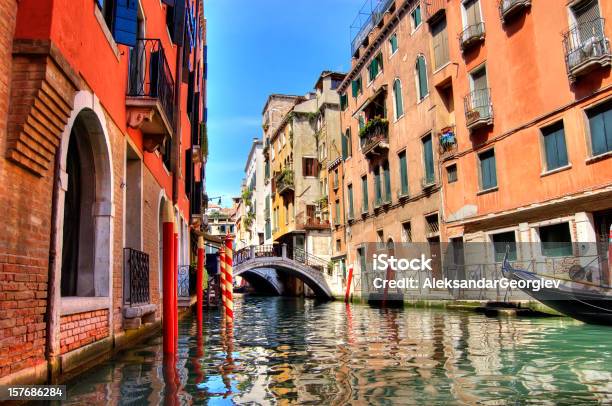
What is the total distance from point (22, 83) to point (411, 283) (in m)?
17.0

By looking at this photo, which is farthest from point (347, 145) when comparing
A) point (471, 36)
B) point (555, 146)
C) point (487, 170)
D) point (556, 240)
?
point (556, 240)

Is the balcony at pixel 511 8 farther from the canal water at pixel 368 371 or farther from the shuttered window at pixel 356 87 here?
the shuttered window at pixel 356 87

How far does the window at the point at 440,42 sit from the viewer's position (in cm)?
1883

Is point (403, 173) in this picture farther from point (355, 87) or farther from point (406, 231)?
point (355, 87)

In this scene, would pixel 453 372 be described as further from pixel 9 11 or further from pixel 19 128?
pixel 9 11

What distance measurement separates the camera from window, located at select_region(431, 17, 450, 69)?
61.8 ft

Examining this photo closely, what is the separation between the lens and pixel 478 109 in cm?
1647

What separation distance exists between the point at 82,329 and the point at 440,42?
676 inches

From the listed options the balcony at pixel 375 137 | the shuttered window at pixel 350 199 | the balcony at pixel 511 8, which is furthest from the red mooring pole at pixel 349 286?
the balcony at pixel 511 8

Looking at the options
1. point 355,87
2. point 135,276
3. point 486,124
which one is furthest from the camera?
point 355,87

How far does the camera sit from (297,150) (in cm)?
3519

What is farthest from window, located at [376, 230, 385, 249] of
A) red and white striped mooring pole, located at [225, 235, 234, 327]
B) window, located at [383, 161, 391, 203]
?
red and white striped mooring pole, located at [225, 235, 234, 327]

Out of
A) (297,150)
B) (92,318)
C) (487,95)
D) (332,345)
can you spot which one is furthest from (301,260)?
(92,318)

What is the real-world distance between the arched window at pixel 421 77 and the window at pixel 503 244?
6.44m
